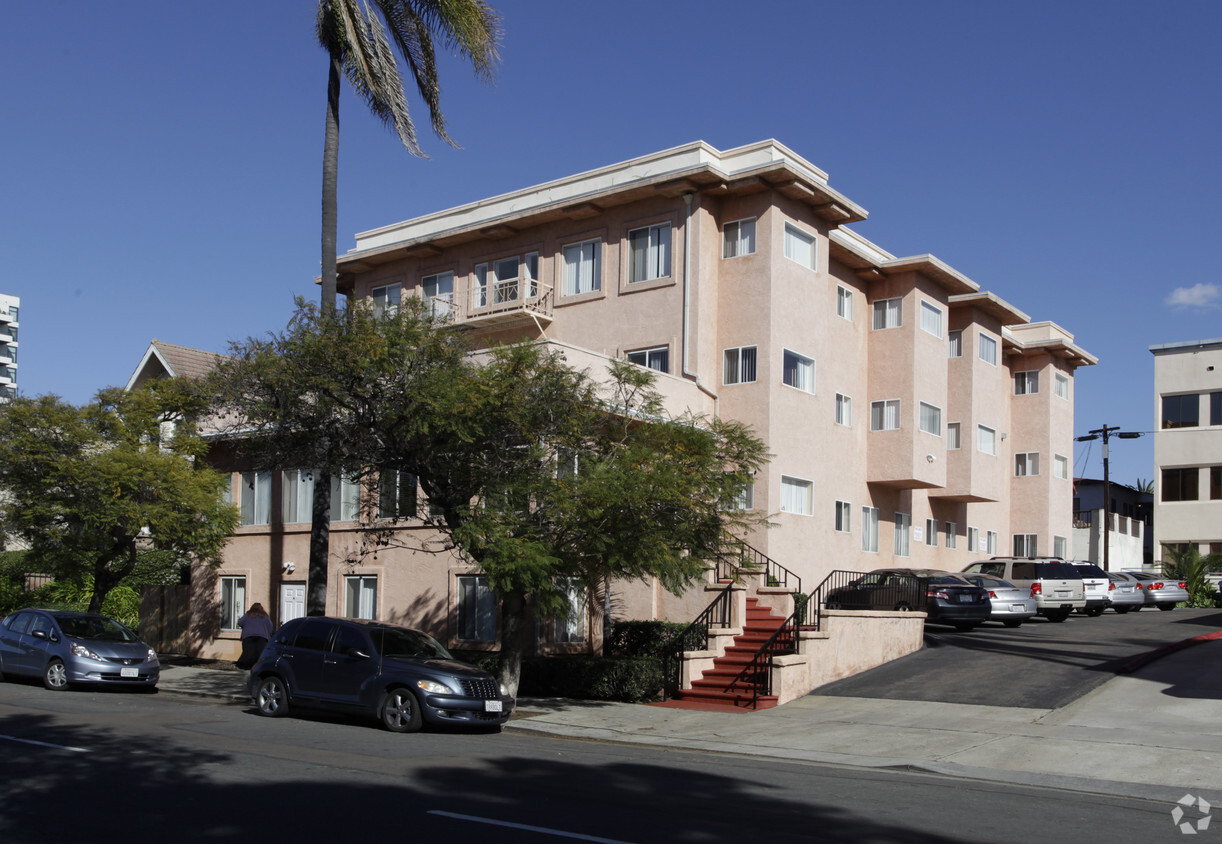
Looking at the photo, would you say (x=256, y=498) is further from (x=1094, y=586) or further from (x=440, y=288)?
(x=1094, y=586)

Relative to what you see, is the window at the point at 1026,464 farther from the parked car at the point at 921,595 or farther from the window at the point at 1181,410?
the window at the point at 1181,410

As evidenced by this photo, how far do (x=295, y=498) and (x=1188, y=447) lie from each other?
1612 inches

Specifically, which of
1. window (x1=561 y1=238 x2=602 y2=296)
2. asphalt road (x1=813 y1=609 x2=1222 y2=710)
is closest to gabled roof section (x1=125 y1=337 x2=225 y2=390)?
window (x1=561 y1=238 x2=602 y2=296)

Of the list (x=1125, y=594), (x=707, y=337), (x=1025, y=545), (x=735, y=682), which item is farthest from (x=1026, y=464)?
(x=735, y=682)

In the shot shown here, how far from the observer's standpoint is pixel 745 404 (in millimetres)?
25922

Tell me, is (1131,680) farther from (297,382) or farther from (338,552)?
(338,552)

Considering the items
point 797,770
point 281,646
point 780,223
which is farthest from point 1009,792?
point 780,223

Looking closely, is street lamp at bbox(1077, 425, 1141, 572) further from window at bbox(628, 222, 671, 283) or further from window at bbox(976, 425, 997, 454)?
window at bbox(628, 222, 671, 283)

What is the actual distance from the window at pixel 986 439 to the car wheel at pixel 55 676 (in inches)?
1043

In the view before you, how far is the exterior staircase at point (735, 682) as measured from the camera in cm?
1852

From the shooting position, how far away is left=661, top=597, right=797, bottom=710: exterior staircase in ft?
60.7

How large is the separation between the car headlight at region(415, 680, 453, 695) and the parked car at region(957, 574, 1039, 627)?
15.5 meters

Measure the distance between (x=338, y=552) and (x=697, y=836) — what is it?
1879 centimetres

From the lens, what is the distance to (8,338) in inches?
4769
